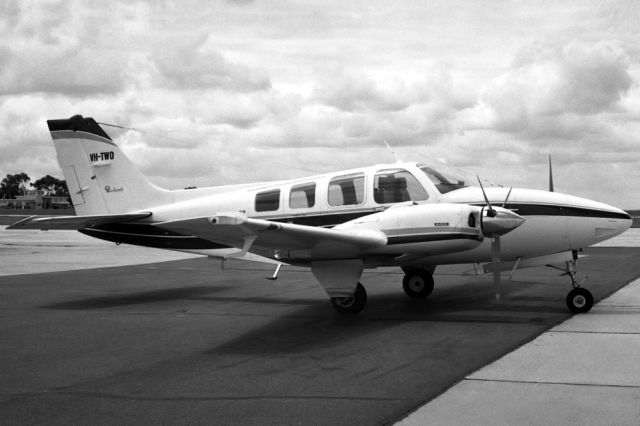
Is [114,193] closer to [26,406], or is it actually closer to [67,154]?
[67,154]

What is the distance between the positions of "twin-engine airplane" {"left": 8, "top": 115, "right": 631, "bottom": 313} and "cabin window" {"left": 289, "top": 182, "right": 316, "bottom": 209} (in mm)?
21

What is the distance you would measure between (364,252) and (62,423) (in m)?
5.91

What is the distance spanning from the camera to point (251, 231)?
9.20 metres

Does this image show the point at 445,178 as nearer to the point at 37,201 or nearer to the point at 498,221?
the point at 498,221

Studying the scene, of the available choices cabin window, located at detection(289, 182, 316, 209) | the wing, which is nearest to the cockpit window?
the wing

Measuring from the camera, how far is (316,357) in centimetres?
805

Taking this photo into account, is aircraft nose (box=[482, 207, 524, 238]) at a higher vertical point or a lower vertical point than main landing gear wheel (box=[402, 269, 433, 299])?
higher

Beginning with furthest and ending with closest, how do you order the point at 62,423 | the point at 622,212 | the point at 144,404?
the point at 622,212, the point at 144,404, the point at 62,423

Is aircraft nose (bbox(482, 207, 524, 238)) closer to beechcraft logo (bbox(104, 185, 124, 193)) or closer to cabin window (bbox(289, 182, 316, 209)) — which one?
cabin window (bbox(289, 182, 316, 209))

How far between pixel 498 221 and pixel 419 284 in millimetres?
3287

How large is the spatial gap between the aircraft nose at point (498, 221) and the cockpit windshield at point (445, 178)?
54.2 inches

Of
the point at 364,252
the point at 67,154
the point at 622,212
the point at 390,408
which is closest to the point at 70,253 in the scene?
the point at 67,154

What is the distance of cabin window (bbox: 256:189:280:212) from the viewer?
12766mm

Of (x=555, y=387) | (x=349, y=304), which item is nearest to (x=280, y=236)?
(x=349, y=304)
